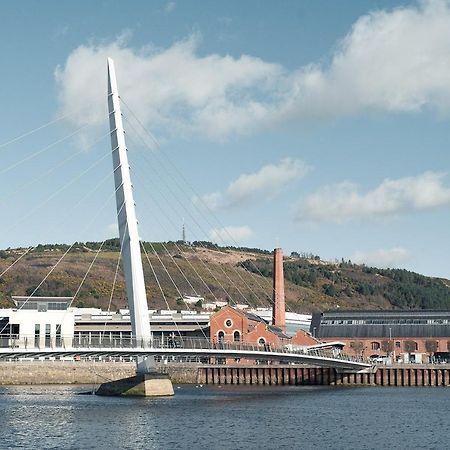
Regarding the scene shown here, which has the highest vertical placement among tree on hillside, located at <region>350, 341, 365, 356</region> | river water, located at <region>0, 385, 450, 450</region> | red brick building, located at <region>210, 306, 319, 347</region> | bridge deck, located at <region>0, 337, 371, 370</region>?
red brick building, located at <region>210, 306, 319, 347</region>

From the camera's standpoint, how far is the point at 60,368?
A: 10106 cm

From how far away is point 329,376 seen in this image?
10538cm

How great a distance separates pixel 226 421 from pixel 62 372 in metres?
44.8

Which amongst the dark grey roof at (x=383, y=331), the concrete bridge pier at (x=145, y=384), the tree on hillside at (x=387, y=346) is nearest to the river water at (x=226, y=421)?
the concrete bridge pier at (x=145, y=384)

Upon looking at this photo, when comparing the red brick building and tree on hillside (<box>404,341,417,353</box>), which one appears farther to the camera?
tree on hillside (<box>404,341,417,353</box>)

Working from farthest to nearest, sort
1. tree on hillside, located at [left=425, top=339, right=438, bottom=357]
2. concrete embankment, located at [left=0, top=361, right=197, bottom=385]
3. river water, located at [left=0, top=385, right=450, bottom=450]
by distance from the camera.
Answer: tree on hillside, located at [left=425, top=339, right=438, bottom=357] → concrete embankment, located at [left=0, top=361, right=197, bottom=385] → river water, located at [left=0, top=385, right=450, bottom=450]

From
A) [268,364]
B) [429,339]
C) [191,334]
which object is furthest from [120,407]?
[429,339]

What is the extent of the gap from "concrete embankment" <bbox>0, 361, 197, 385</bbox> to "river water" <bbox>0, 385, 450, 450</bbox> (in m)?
12.9

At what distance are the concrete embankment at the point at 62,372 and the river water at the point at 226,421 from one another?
42.4ft

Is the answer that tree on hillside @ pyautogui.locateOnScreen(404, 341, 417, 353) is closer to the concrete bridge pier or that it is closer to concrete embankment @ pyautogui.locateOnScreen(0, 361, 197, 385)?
concrete embankment @ pyautogui.locateOnScreen(0, 361, 197, 385)

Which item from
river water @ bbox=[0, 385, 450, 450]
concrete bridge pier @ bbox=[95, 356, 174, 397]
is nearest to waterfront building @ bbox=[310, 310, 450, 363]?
river water @ bbox=[0, 385, 450, 450]

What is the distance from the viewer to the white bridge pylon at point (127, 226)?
242 feet

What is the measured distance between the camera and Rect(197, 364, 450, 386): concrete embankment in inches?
4117

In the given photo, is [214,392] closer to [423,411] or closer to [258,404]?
[258,404]
